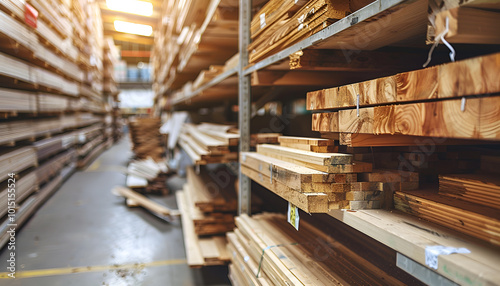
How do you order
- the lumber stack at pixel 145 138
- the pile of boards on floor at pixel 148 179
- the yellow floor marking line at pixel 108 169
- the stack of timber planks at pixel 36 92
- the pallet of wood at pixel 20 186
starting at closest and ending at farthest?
1. the pallet of wood at pixel 20 186
2. the stack of timber planks at pixel 36 92
3. the pile of boards on floor at pixel 148 179
4. the yellow floor marking line at pixel 108 169
5. the lumber stack at pixel 145 138

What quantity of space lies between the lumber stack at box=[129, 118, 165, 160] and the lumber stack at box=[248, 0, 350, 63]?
7.07 meters

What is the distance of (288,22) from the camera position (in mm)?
1914

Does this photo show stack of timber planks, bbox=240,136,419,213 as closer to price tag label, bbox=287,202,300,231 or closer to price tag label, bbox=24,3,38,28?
price tag label, bbox=287,202,300,231

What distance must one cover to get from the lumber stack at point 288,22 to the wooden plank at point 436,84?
1.25 feet

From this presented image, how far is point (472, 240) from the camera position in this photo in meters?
1.07

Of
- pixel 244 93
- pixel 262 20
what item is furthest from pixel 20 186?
pixel 262 20

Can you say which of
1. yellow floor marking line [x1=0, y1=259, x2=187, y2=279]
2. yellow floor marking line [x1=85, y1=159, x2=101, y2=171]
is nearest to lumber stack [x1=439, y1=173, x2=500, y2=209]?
yellow floor marking line [x1=0, y1=259, x2=187, y2=279]

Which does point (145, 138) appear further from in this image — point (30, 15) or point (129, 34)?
point (129, 34)

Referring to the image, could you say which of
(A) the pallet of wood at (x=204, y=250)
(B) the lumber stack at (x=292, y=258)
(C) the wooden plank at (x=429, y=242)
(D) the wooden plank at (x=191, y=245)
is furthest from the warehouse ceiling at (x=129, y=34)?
(C) the wooden plank at (x=429, y=242)

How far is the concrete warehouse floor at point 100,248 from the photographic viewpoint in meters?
3.21

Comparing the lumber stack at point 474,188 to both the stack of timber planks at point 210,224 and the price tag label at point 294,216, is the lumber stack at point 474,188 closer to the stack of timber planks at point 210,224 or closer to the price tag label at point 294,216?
the price tag label at point 294,216

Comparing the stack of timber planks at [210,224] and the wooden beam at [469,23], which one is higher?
the wooden beam at [469,23]

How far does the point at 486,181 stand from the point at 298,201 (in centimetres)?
79

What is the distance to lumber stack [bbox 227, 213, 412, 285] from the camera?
1.74 metres
